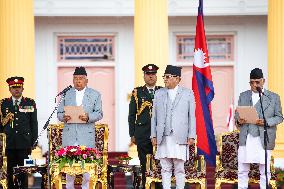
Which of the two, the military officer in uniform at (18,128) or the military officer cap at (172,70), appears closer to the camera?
the military officer cap at (172,70)

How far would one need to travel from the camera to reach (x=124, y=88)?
64.7 feet

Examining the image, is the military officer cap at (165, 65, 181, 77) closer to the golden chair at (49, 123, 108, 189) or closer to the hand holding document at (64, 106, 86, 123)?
the hand holding document at (64, 106, 86, 123)

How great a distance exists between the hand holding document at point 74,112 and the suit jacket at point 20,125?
4.09 ft

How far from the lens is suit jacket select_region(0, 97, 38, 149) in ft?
43.7

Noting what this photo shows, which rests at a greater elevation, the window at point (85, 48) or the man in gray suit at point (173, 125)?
the window at point (85, 48)

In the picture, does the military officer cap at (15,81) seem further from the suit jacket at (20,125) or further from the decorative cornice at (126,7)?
the decorative cornice at (126,7)

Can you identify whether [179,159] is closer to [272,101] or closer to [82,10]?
[272,101]

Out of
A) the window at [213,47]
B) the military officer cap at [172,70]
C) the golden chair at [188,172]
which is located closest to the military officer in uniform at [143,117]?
the golden chair at [188,172]

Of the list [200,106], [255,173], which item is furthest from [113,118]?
[255,173]

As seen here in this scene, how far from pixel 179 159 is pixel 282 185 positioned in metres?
3.35

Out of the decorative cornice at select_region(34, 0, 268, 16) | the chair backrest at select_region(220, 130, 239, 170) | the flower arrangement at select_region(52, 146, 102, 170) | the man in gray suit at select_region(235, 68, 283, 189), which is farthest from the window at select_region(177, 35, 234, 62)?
the flower arrangement at select_region(52, 146, 102, 170)

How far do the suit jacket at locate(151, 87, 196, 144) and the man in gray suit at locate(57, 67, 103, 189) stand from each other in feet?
3.30

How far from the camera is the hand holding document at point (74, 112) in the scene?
12.3 metres

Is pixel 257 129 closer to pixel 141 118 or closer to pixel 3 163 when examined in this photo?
pixel 141 118
